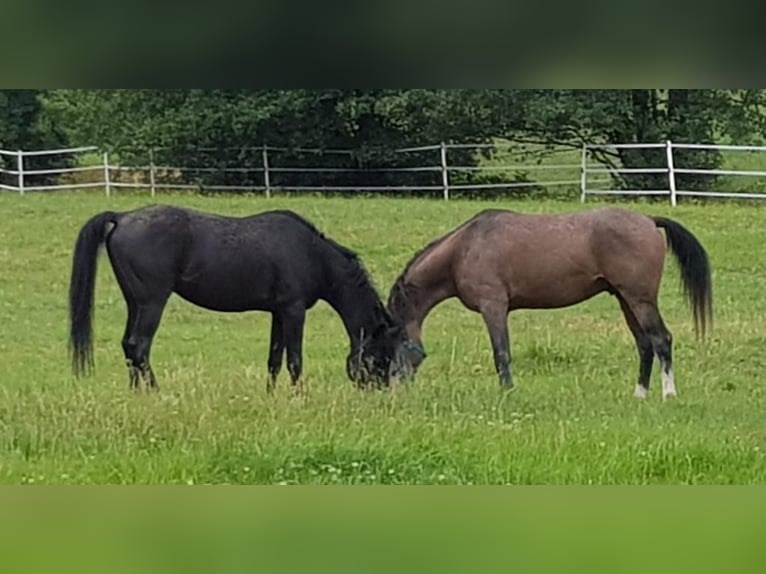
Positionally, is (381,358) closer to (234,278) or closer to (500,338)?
(500,338)

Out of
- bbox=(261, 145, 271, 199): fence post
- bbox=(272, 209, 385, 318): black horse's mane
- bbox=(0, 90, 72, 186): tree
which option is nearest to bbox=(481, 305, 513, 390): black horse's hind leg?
bbox=(272, 209, 385, 318): black horse's mane

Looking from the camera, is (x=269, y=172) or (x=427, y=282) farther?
(x=427, y=282)

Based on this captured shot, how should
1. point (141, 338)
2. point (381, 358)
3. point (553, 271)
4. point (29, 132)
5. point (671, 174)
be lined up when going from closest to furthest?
point (29, 132) → point (671, 174) → point (141, 338) → point (381, 358) → point (553, 271)

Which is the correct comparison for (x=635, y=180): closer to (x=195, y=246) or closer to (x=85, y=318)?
(x=195, y=246)

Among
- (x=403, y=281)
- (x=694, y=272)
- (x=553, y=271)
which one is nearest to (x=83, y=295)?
(x=403, y=281)

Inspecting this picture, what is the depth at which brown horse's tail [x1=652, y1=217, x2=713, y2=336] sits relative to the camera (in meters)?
2.34

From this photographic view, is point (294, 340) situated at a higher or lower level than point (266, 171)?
lower

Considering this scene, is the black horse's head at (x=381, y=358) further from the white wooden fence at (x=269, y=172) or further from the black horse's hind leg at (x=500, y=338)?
the white wooden fence at (x=269, y=172)

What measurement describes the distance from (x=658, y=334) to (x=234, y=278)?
0.98m

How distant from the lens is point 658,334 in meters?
2.38

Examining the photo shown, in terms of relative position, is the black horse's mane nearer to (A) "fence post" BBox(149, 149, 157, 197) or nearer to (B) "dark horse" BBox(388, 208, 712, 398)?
(B) "dark horse" BBox(388, 208, 712, 398)

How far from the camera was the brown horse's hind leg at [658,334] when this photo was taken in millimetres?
2371
